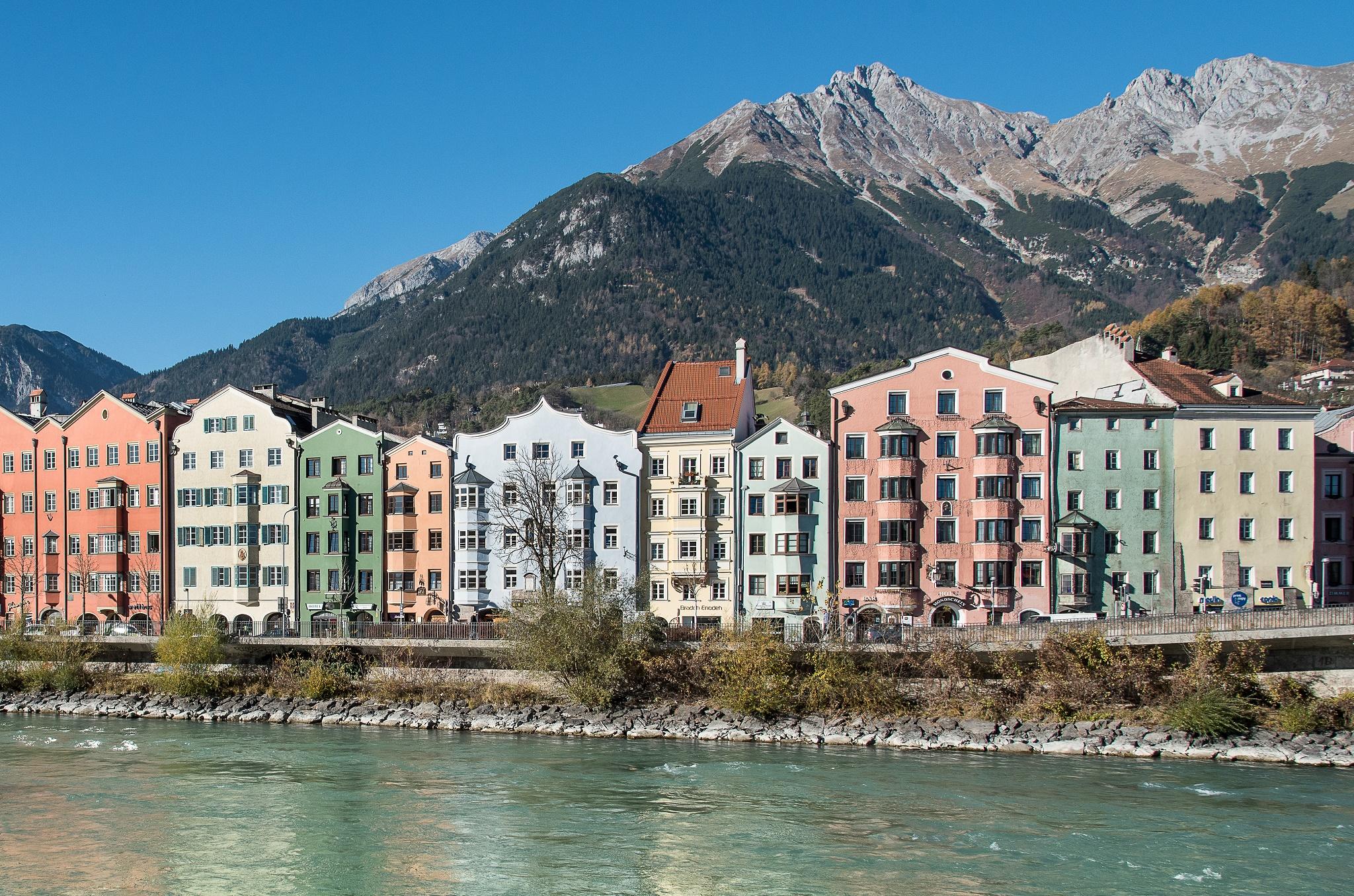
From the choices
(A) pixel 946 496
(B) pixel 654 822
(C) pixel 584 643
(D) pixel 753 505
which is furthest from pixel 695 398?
(B) pixel 654 822

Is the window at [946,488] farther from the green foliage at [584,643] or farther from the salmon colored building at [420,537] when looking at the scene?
the salmon colored building at [420,537]

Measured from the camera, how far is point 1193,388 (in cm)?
6644

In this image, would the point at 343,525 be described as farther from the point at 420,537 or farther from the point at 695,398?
the point at 695,398

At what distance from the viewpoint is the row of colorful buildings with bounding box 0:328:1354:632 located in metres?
63.7

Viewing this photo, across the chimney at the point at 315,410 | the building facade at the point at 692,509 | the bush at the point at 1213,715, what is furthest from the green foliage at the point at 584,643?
the chimney at the point at 315,410

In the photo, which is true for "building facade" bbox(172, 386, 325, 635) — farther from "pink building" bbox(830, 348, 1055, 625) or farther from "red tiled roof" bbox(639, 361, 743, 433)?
"pink building" bbox(830, 348, 1055, 625)

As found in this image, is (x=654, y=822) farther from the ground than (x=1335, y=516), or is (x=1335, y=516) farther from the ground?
(x=1335, y=516)

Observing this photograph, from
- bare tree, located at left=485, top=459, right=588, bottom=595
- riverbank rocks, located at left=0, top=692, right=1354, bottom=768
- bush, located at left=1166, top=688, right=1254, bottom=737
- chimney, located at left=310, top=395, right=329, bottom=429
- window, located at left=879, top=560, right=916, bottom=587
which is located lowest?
riverbank rocks, located at left=0, top=692, right=1354, bottom=768

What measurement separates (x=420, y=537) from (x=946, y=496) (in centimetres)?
3054

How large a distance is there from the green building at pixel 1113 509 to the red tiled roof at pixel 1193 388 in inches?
84.1

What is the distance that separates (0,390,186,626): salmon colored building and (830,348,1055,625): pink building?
43756 mm

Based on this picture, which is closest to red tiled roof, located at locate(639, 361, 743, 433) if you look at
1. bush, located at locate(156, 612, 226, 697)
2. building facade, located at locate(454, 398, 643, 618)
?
building facade, located at locate(454, 398, 643, 618)

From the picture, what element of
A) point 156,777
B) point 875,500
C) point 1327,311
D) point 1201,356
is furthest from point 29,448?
point 1327,311

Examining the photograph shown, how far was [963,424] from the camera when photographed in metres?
65.2
